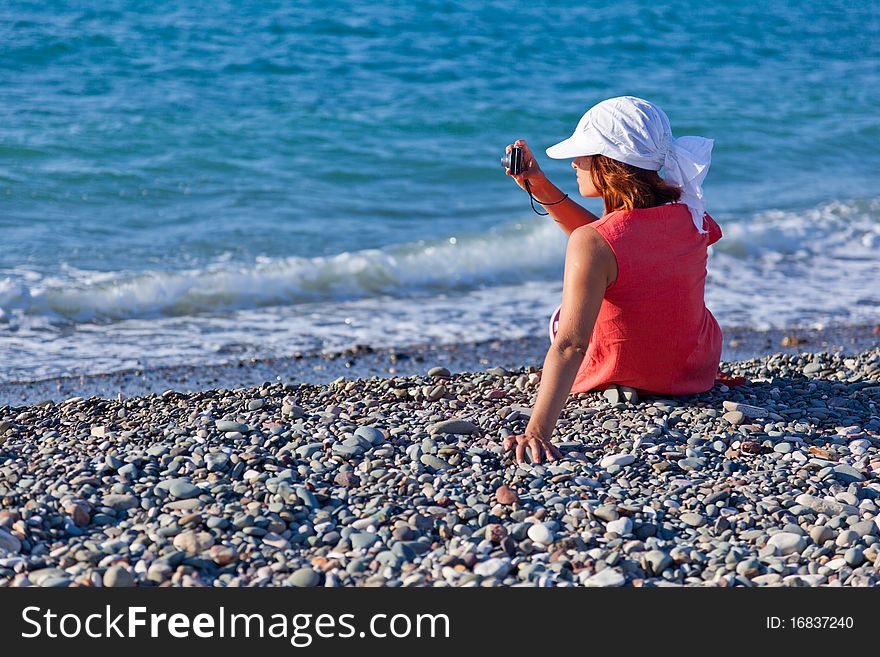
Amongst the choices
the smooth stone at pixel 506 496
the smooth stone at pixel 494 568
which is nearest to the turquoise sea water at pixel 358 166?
the smooth stone at pixel 506 496

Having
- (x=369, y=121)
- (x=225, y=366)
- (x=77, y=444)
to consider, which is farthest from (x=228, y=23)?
(x=77, y=444)

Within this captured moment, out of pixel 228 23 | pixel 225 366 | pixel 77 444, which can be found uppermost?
pixel 228 23

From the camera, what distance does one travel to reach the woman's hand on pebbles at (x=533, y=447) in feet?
12.9

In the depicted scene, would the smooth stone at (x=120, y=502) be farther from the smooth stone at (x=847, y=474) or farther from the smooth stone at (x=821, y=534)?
the smooth stone at (x=847, y=474)

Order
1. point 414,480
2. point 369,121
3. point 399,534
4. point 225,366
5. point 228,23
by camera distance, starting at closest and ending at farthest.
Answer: point 399,534
point 414,480
point 225,366
point 369,121
point 228,23

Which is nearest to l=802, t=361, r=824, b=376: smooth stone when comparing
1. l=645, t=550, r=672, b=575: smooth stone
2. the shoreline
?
the shoreline

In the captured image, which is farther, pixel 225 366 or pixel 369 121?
pixel 369 121

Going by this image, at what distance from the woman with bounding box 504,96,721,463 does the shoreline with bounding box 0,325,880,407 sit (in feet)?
5.68

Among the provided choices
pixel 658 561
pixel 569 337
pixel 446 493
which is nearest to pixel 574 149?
pixel 569 337

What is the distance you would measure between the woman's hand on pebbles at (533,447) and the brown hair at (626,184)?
957mm

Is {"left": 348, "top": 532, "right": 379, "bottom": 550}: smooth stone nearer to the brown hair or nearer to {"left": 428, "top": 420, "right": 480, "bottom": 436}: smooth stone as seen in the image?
{"left": 428, "top": 420, "right": 480, "bottom": 436}: smooth stone
